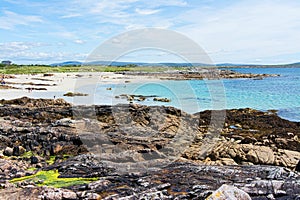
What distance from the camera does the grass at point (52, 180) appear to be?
10.7m

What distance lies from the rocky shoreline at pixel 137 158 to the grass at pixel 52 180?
4 cm

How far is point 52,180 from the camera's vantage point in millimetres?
11219

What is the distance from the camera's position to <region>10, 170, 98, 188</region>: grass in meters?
10.7

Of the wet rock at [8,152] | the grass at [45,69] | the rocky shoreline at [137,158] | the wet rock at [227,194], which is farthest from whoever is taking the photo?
the grass at [45,69]

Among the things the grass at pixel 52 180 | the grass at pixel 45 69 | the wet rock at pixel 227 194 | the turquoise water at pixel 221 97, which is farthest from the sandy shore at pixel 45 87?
the wet rock at pixel 227 194

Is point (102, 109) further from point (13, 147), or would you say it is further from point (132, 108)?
point (13, 147)

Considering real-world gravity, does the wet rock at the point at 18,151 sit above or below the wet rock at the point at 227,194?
below

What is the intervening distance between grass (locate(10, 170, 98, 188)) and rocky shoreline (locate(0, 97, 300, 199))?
4cm

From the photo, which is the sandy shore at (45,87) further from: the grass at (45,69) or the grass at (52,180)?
the grass at (52,180)

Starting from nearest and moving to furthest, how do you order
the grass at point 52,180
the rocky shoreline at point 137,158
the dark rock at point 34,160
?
the rocky shoreline at point 137,158, the grass at point 52,180, the dark rock at point 34,160

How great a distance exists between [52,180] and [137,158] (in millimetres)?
3621

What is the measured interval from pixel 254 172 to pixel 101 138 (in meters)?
8.30

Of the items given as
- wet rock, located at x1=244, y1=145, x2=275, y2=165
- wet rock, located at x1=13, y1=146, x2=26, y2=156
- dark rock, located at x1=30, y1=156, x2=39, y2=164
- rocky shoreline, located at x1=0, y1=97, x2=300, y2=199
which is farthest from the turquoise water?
dark rock, located at x1=30, y1=156, x2=39, y2=164

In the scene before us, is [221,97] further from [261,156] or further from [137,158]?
[137,158]
